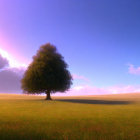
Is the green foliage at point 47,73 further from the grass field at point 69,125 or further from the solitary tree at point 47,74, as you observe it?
the grass field at point 69,125

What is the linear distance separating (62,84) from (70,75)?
411cm

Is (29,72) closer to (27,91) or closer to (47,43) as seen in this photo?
(27,91)

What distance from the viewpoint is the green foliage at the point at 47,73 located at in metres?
44.8

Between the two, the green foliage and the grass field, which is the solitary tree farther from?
the grass field

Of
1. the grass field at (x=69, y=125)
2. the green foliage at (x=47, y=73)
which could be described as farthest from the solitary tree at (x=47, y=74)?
the grass field at (x=69, y=125)

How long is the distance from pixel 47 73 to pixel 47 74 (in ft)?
0.98

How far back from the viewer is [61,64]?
160ft

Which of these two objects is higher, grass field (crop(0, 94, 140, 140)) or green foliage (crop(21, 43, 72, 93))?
green foliage (crop(21, 43, 72, 93))

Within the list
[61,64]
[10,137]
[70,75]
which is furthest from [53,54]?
[10,137]

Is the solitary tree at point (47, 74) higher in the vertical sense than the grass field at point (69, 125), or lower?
higher

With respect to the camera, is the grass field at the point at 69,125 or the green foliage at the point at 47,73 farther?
the green foliage at the point at 47,73

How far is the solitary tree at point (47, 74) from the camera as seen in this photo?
4475 centimetres

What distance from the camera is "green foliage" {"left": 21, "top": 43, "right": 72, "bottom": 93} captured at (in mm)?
44750

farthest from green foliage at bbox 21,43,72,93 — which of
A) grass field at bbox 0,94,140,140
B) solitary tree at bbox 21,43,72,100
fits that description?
grass field at bbox 0,94,140,140
